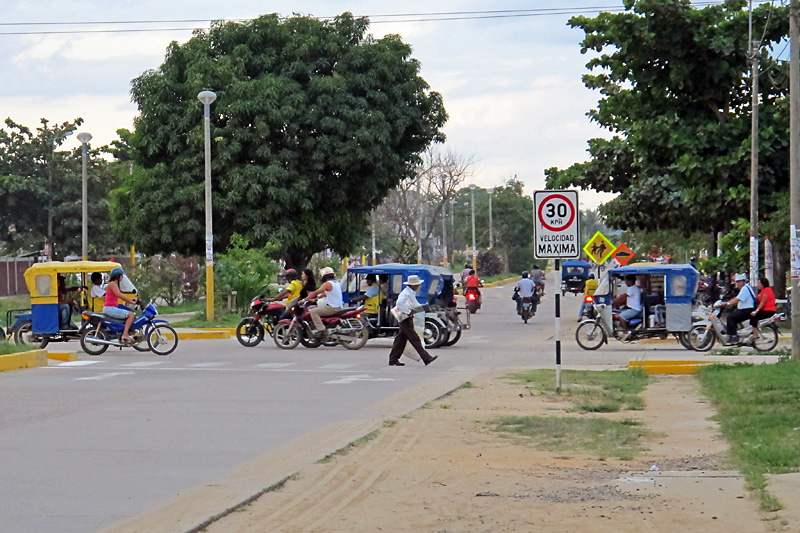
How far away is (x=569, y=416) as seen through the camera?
14.4 metres

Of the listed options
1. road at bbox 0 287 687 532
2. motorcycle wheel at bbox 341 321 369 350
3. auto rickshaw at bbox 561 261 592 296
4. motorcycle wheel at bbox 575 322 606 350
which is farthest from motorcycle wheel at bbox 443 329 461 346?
auto rickshaw at bbox 561 261 592 296

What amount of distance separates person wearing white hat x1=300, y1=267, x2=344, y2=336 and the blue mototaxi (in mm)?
1409

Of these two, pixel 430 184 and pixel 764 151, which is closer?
pixel 764 151

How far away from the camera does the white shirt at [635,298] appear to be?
2639 cm

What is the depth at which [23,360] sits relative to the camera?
21156 mm

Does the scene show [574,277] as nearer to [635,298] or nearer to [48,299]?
[635,298]

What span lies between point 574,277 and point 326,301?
49.7m

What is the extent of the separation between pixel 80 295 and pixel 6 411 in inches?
530

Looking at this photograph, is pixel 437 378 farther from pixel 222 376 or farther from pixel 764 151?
pixel 764 151

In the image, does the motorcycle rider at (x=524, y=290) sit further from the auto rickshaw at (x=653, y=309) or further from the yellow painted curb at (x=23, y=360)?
the yellow painted curb at (x=23, y=360)

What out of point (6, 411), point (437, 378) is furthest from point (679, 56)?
point (6, 411)

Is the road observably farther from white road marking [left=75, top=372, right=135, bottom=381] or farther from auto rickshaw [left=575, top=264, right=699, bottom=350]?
auto rickshaw [left=575, top=264, right=699, bottom=350]

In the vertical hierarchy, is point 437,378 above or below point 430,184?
below

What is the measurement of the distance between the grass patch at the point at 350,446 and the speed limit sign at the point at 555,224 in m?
5.06
